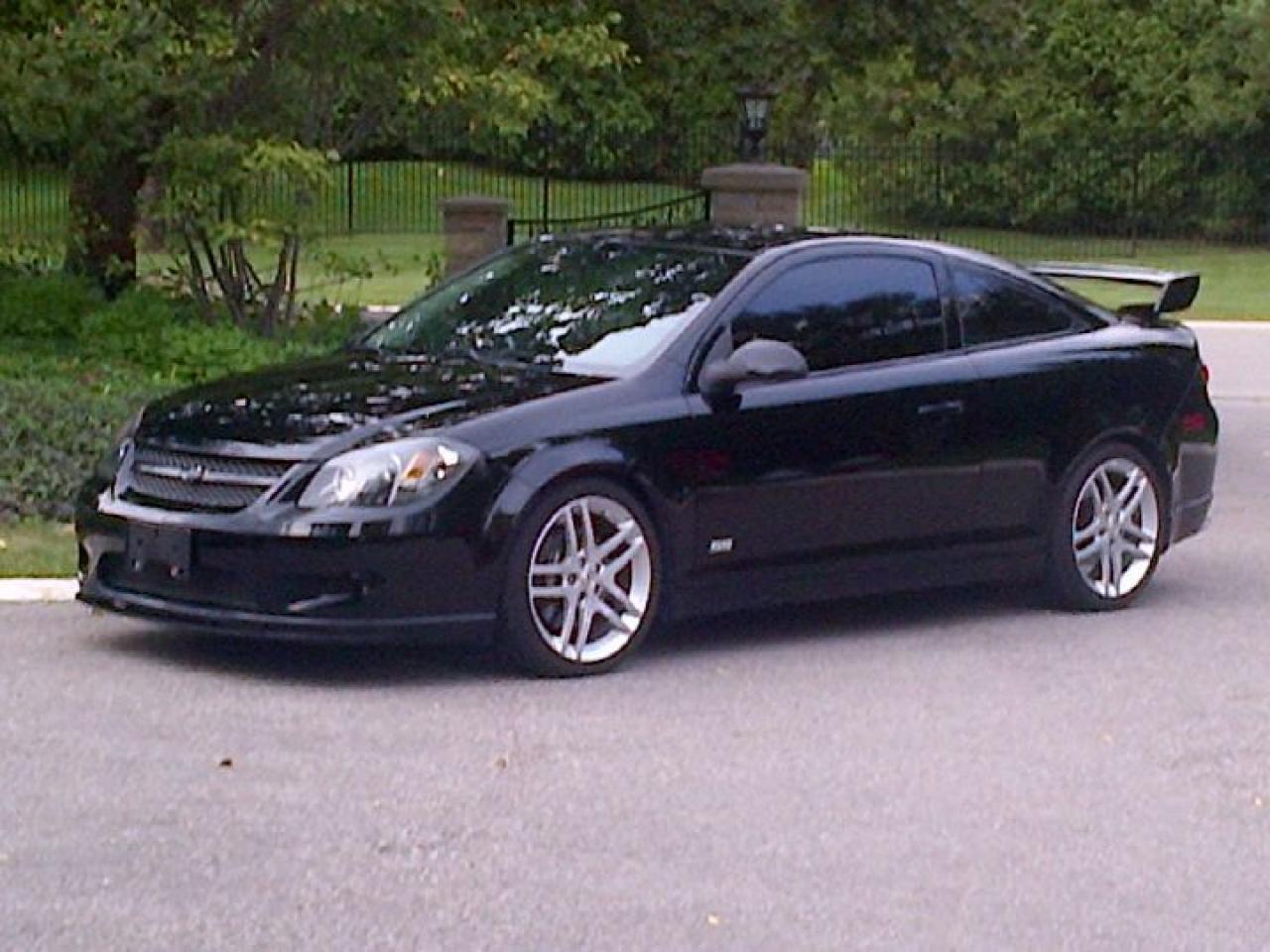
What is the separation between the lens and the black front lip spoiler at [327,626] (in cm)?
821

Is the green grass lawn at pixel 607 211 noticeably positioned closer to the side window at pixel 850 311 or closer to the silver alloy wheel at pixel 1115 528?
the silver alloy wheel at pixel 1115 528

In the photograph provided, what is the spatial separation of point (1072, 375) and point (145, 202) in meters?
7.05

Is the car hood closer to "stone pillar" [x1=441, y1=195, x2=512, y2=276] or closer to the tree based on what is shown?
the tree

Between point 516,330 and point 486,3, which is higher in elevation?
point 486,3

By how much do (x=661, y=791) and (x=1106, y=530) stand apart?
3.59 m

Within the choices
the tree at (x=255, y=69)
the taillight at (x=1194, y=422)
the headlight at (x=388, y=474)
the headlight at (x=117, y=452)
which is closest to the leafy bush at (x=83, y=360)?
the tree at (x=255, y=69)

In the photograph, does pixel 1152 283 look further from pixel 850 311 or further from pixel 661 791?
pixel 661 791

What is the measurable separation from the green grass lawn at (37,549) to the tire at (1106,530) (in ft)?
12.4

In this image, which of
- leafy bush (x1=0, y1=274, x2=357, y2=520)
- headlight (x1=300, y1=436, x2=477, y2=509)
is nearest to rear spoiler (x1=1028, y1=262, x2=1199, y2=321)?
headlight (x1=300, y1=436, x2=477, y2=509)

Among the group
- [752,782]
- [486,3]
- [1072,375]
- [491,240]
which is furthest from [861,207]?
[752,782]

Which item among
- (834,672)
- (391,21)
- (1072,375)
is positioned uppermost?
(391,21)

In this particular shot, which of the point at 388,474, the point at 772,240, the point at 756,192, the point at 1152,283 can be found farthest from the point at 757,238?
the point at 756,192

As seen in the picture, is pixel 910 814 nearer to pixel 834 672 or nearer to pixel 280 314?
pixel 834 672

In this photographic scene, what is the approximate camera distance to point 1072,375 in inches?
398
